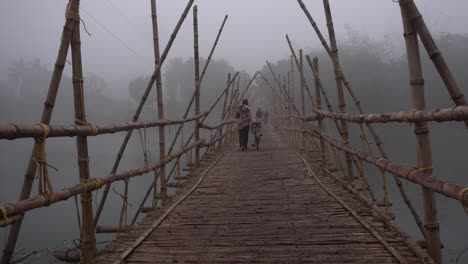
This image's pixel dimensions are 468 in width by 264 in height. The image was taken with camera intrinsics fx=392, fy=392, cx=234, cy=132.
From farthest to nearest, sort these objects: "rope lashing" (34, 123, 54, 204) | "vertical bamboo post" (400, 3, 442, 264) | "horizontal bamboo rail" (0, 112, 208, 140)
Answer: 1. "vertical bamboo post" (400, 3, 442, 264)
2. "rope lashing" (34, 123, 54, 204)
3. "horizontal bamboo rail" (0, 112, 208, 140)

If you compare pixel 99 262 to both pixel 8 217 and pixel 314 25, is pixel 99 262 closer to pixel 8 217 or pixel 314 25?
pixel 8 217

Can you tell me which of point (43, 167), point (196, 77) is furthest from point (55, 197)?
point (196, 77)

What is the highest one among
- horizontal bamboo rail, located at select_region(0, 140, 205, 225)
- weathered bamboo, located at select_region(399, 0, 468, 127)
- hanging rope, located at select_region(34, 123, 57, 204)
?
weathered bamboo, located at select_region(399, 0, 468, 127)

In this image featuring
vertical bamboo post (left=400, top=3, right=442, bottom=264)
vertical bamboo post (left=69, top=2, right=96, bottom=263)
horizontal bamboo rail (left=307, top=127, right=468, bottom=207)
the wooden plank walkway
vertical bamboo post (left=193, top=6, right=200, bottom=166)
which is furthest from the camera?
vertical bamboo post (left=193, top=6, right=200, bottom=166)

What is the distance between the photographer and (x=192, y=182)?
6.34 m

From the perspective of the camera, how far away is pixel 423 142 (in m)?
2.56

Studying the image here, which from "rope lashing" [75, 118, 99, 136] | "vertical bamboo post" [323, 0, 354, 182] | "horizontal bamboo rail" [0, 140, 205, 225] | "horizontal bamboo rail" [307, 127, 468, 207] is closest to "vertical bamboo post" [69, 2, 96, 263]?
"rope lashing" [75, 118, 99, 136]

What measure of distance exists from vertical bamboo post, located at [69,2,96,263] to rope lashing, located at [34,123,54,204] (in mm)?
512

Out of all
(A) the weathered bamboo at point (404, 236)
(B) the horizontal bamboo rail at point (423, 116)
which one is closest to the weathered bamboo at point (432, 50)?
(B) the horizontal bamboo rail at point (423, 116)

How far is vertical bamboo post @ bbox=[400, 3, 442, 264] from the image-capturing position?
2.50m

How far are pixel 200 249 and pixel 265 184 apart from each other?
9.20ft

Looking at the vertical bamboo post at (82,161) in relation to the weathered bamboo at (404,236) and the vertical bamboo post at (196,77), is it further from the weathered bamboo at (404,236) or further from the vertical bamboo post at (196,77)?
the vertical bamboo post at (196,77)

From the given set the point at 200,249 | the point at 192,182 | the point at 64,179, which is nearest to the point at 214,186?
the point at 192,182

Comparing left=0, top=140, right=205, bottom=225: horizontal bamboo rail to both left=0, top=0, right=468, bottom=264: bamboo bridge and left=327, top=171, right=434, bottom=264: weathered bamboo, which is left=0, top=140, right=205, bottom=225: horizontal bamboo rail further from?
left=327, top=171, right=434, bottom=264: weathered bamboo
